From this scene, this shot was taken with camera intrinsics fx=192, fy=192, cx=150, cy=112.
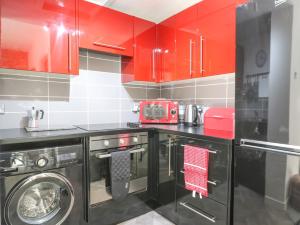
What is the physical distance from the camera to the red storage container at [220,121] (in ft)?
5.16

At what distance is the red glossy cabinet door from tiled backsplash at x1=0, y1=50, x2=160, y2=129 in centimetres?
25

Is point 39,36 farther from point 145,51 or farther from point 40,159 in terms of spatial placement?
point 145,51

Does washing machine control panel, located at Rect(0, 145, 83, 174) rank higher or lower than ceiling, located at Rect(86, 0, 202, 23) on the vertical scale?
lower

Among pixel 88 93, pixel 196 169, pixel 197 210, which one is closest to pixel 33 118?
pixel 88 93

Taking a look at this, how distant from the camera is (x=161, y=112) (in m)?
→ 2.17

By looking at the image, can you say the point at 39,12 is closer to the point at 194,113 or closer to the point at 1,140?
the point at 1,140

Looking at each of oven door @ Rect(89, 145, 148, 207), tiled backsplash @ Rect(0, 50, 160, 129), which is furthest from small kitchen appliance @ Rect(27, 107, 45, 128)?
oven door @ Rect(89, 145, 148, 207)

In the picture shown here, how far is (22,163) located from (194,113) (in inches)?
63.0

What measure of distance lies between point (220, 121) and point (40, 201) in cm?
155

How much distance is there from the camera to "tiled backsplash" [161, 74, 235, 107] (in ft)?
6.49

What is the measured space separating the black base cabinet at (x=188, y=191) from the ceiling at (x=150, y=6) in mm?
1395

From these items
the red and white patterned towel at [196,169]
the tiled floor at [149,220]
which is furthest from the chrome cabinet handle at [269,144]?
the tiled floor at [149,220]

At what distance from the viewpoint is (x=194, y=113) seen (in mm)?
2098

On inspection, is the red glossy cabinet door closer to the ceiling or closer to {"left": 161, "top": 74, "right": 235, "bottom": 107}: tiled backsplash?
the ceiling
